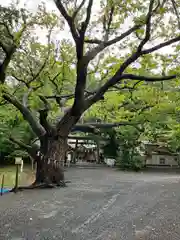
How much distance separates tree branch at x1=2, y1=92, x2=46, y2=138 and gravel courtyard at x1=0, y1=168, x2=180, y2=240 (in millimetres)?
2344

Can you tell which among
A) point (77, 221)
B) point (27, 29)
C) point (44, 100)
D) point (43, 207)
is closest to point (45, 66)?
point (44, 100)

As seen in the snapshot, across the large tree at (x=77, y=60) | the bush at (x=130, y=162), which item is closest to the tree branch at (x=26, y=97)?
the large tree at (x=77, y=60)

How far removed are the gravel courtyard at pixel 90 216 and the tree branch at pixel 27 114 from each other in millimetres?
2344

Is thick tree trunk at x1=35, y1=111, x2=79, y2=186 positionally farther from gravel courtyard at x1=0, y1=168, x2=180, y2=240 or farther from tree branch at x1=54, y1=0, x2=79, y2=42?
tree branch at x1=54, y1=0, x2=79, y2=42

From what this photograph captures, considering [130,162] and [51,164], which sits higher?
[51,164]

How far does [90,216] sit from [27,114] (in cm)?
457

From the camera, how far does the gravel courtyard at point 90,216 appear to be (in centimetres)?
364

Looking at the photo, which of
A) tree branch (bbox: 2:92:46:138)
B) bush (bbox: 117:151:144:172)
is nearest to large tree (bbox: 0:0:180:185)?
tree branch (bbox: 2:92:46:138)

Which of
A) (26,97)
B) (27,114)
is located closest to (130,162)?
(26,97)

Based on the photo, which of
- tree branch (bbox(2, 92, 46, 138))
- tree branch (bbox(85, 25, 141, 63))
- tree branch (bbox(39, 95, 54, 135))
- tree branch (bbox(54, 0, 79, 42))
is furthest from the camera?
tree branch (bbox(39, 95, 54, 135))

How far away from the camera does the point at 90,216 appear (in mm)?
4602

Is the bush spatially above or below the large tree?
below

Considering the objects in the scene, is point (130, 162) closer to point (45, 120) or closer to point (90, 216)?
point (45, 120)

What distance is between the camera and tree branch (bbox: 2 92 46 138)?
8.10 metres
